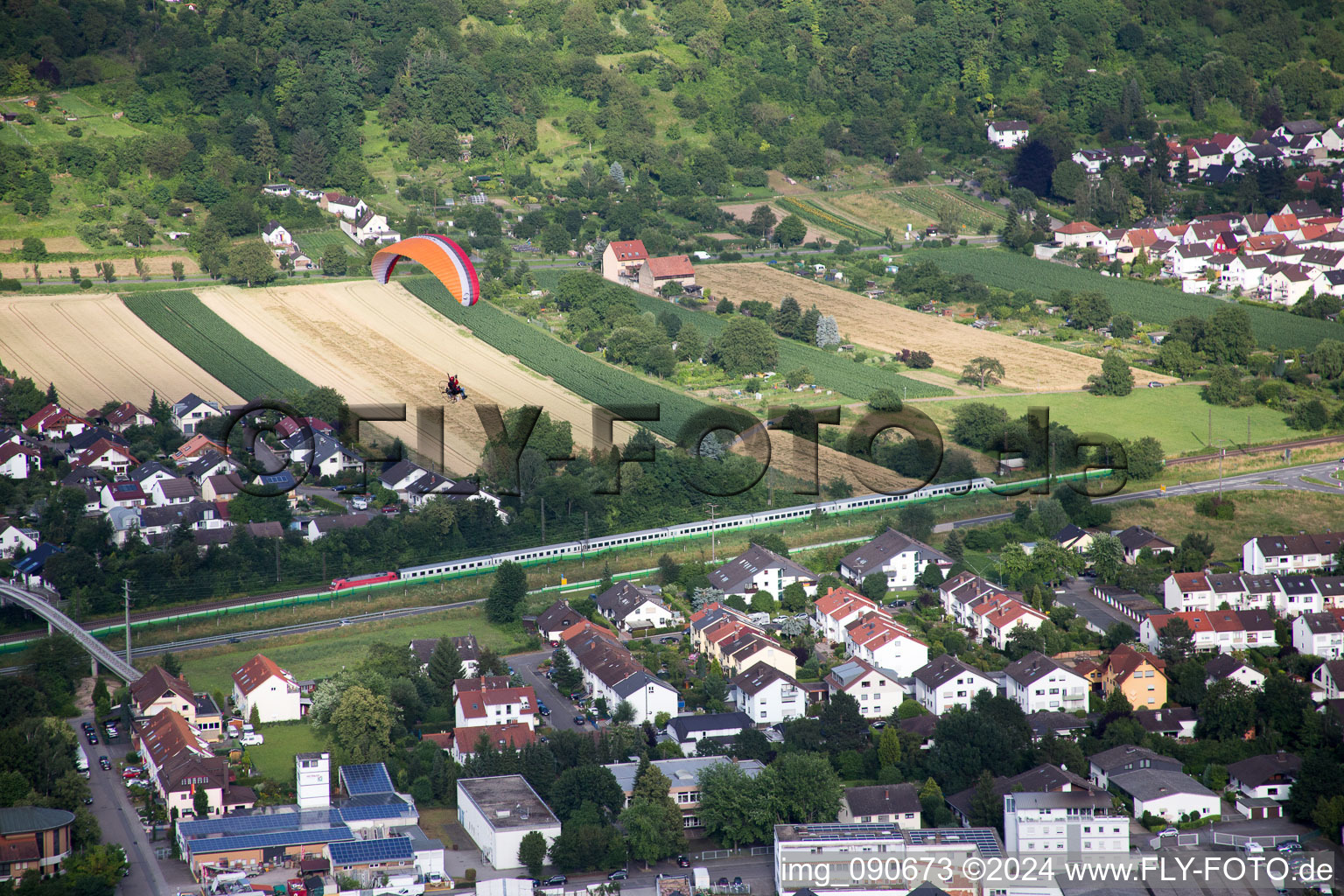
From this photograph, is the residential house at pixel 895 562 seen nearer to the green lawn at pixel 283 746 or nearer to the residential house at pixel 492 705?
the residential house at pixel 492 705

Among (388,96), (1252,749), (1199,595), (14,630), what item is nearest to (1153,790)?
(1252,749)

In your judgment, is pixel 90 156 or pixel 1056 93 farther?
pixel 1056 93

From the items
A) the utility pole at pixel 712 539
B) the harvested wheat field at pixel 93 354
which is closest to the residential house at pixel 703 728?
the utility pole at pixel 712 539

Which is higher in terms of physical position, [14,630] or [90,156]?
[90,156]

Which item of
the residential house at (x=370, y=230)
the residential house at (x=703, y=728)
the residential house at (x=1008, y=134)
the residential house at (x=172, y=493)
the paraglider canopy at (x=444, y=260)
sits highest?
the residential house at (x=1008, y=134)

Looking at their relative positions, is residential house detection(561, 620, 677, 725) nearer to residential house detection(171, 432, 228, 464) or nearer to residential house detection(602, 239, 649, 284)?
residential house detection(171, 432, 228, 464)

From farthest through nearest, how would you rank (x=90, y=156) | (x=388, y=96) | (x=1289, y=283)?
(x=388, y=96) < (x=90, y=156) < (x=1289, y=283)

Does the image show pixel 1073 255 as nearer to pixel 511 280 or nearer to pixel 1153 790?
pixel 511 280
